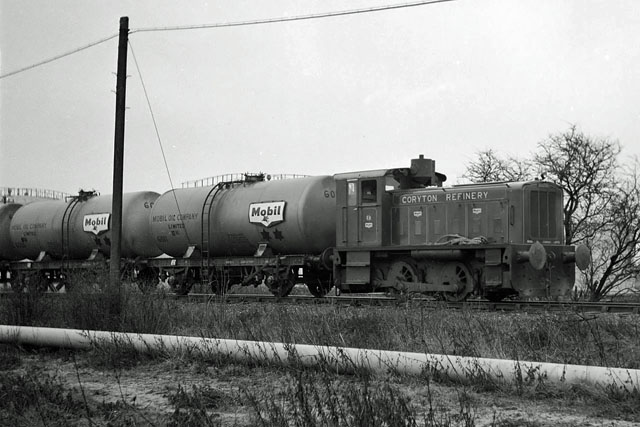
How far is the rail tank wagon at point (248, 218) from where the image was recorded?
765 inches

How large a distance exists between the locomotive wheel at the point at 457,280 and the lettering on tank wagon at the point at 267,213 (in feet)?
14.9

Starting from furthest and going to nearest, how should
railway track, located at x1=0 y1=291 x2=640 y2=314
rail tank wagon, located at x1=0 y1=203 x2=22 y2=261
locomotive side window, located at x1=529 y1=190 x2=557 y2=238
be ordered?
rail tank wagon, located at x1=0 y1=203 x2=22 y2=261, locomotive side window, located at x1=529 y1=190 x2=557 y2=238, railway track, located at x1=0 y1=291 x2=640 y2=314

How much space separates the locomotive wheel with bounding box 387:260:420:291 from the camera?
17.9 m

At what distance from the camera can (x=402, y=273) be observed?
714 inches

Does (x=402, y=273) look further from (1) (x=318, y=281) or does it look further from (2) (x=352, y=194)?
(1) (x=318, y=281)

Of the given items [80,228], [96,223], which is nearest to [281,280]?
[96,223]

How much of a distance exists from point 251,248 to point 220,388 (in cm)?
1254

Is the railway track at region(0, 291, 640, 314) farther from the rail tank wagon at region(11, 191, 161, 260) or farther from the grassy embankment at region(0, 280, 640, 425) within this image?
the rail tank wagon at region(11, 191, 161, 260)

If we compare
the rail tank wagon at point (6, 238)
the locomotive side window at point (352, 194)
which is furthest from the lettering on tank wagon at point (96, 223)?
the locomotive side window at point (352, 194)

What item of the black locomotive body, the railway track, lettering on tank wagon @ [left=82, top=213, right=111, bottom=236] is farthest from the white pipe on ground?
lettering on tank wagon @ [left=82, top=213, right=111, bottom=236]

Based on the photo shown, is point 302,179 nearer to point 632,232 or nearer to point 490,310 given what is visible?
point 490,310

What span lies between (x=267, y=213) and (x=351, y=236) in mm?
2513

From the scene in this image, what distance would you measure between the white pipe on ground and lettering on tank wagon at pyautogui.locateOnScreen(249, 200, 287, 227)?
9.29 meters

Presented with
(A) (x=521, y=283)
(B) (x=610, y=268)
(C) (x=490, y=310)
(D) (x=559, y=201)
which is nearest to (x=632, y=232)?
(B) (x=610, y=268)
